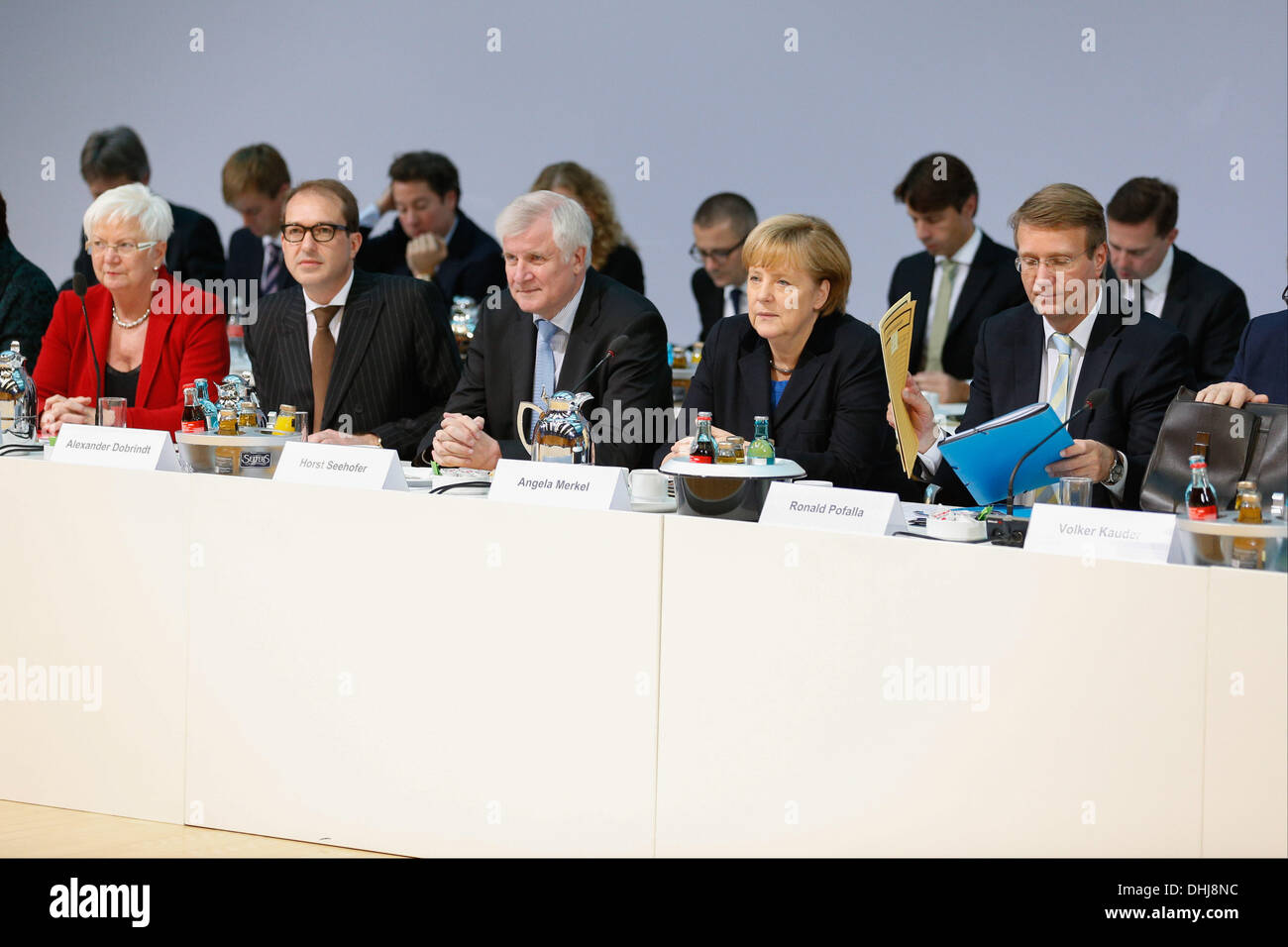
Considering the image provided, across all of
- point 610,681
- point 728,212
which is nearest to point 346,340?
point 610,681

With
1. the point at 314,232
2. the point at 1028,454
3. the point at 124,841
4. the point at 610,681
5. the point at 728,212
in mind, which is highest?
the point at 728,212

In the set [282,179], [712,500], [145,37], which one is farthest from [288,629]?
[145,37]

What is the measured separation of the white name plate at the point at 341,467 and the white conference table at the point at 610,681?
4 cm

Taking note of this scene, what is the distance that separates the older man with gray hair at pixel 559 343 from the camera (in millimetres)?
2936

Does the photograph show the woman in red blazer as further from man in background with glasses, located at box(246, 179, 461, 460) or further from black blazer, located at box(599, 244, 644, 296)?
black blazer, located at box(599, 244, 644, 296)

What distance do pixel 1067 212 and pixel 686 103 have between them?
355cm

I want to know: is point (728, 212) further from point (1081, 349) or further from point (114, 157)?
point (1081, 349)

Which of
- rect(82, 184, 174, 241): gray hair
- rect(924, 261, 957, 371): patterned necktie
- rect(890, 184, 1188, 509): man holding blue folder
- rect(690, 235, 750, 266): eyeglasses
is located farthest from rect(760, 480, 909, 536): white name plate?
rect(690, 235, 750, 266): eyeglasses

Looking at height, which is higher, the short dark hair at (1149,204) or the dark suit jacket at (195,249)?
the short dark hair at (1149,204)

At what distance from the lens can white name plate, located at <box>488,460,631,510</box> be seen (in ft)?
7.02

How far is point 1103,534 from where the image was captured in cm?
183

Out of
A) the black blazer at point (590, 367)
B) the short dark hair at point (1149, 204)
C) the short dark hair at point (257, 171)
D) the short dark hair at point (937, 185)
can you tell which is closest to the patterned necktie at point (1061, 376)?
the black blazer at point (590, 367)

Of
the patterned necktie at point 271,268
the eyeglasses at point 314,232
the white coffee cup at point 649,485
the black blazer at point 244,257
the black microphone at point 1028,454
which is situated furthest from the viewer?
the black blazer at point 244,257

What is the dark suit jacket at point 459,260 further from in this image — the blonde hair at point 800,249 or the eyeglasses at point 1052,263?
the eyeglasses at point 1052,263
